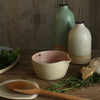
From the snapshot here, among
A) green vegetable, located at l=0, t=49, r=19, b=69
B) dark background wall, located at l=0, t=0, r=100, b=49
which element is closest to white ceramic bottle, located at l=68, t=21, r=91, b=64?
green vegetable, located at l=0, t=49, r=19, b=69

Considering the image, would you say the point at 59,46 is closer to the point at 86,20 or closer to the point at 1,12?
the point at 86,20

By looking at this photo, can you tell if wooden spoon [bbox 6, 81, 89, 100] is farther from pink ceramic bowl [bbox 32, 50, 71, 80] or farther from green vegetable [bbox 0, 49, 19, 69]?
green vegetable [bbox 0, 49, 19, 69]

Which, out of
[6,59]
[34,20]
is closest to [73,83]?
[6,59]

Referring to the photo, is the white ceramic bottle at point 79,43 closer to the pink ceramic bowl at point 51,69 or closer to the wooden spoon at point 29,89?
the pink ceramic bowl at point 51,69

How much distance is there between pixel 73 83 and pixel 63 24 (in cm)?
30

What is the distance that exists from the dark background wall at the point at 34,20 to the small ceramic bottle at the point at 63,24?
33 cm

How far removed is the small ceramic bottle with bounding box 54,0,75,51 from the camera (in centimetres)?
95

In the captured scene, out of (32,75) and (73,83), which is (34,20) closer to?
(32,75)

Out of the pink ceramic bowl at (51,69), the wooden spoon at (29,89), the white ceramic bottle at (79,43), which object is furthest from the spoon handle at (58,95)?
the white ceramic bottle at (79,43)

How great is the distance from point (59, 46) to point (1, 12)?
0.52 metres

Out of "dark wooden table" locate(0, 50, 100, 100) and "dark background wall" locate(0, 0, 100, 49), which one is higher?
"dark background wall" locate(0, 0, 100, 49)

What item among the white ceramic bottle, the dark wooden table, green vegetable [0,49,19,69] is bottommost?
the dark wooden table

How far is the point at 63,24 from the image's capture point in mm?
955

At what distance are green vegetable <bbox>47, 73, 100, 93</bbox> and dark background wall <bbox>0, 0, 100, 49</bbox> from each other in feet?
1.88
